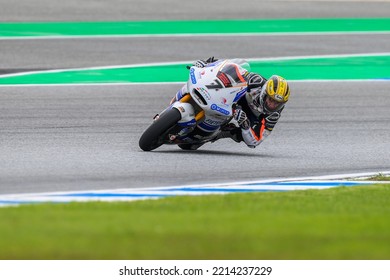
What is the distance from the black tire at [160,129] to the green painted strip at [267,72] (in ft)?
20.6

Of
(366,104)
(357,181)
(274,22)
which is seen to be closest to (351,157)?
(357,181)

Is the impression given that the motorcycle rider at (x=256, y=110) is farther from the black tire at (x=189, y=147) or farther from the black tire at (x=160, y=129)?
the black tire at (x=160, y=129)

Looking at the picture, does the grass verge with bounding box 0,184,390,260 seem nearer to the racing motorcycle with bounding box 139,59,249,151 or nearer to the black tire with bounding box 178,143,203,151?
the racing motorcycle with bounding box 139,59,249,151

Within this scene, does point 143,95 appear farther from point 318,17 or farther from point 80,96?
A: point 318,17

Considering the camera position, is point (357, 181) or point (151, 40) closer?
point (357, 181)

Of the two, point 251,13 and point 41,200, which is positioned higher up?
point 251,13

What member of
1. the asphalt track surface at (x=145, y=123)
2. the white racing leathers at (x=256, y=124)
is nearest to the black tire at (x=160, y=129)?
the asphalt track surface at (x=145, y=123)

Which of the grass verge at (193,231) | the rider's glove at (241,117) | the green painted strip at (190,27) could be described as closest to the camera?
the grass verge at (193,231)

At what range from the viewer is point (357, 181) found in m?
12.9

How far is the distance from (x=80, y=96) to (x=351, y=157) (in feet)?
18.7

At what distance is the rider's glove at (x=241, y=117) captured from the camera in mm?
14250

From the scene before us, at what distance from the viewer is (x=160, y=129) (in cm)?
1415

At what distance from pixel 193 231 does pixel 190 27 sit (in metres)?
20.0

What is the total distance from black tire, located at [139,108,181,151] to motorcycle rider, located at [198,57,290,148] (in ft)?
2.41
